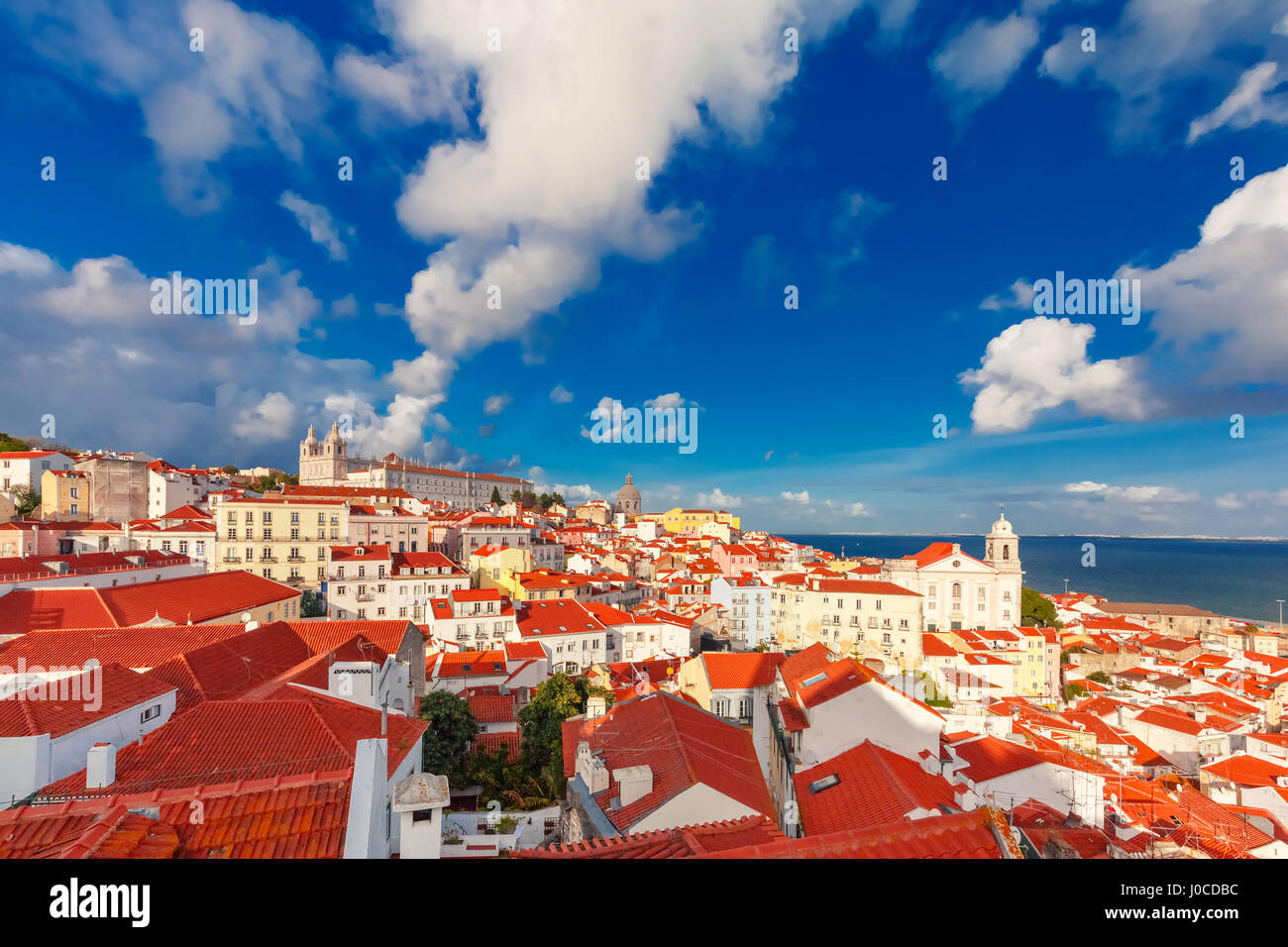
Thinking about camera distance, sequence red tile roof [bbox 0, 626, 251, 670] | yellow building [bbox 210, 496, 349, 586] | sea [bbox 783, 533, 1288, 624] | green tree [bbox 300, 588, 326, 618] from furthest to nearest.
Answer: sea [bbox 783, 533, 1288, 624]
yellow building [bbox 210, 496, 349, 586]
green tree [bbox 300, 588, 326, 618]
red tile roof [bbox 0, 626, 251, 670]

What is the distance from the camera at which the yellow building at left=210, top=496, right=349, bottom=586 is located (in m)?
32.8

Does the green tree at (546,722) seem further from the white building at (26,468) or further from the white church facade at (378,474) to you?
the white church facade at (378,474)

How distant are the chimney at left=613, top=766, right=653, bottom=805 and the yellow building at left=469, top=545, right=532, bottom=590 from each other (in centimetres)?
3224

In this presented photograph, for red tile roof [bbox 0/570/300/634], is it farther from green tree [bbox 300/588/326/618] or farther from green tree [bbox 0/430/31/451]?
green tree [bbox 0/430/31/451]

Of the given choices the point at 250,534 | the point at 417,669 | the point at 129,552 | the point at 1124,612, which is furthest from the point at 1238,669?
the point at 129,552

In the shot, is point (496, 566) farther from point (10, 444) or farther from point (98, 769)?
point (10, 444)

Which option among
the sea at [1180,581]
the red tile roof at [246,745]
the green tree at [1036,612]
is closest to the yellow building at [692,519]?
the sea at [1180,581]

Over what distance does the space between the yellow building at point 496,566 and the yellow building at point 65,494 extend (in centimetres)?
3048

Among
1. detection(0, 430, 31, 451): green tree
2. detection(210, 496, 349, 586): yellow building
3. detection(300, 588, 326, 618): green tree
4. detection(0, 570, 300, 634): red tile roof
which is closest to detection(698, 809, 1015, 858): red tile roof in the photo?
detection(0, 570, 300, 634): red tile roof

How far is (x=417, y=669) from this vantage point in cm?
1956

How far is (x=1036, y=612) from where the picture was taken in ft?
164

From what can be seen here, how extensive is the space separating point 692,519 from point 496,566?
77.1 m
